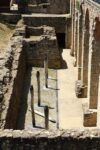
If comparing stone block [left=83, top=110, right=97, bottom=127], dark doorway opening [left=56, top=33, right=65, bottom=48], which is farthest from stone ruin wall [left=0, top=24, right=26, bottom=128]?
dark doorway opening [left=56, top=33, right=65, bottom=48]

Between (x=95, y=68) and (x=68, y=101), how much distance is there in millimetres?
2692

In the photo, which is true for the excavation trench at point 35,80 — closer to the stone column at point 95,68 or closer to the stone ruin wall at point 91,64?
the stone ruin wall at point 91,64

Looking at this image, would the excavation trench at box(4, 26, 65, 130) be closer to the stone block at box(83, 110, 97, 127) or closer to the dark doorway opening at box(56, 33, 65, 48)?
the stone block at box(83, 110, 97, 127)

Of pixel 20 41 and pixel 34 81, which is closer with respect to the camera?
pixel 34 81

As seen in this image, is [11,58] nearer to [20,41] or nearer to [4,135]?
[20,41]

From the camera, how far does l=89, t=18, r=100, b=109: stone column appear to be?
1446 centimetres

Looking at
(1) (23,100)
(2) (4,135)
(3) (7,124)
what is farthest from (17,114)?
(2) (4,135)

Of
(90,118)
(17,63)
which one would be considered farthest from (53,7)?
(90,118)

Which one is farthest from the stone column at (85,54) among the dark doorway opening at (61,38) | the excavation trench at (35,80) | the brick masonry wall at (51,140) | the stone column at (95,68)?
the brick masonry wall at (51,140)

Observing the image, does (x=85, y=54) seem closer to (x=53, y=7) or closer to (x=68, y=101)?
(x=68, y=101)

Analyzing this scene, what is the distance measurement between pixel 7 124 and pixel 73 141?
4.04 metres

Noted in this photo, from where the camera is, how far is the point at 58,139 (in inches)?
313

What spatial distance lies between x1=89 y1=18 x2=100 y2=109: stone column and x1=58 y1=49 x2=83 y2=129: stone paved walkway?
83cm

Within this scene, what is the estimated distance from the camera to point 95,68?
1502cm
